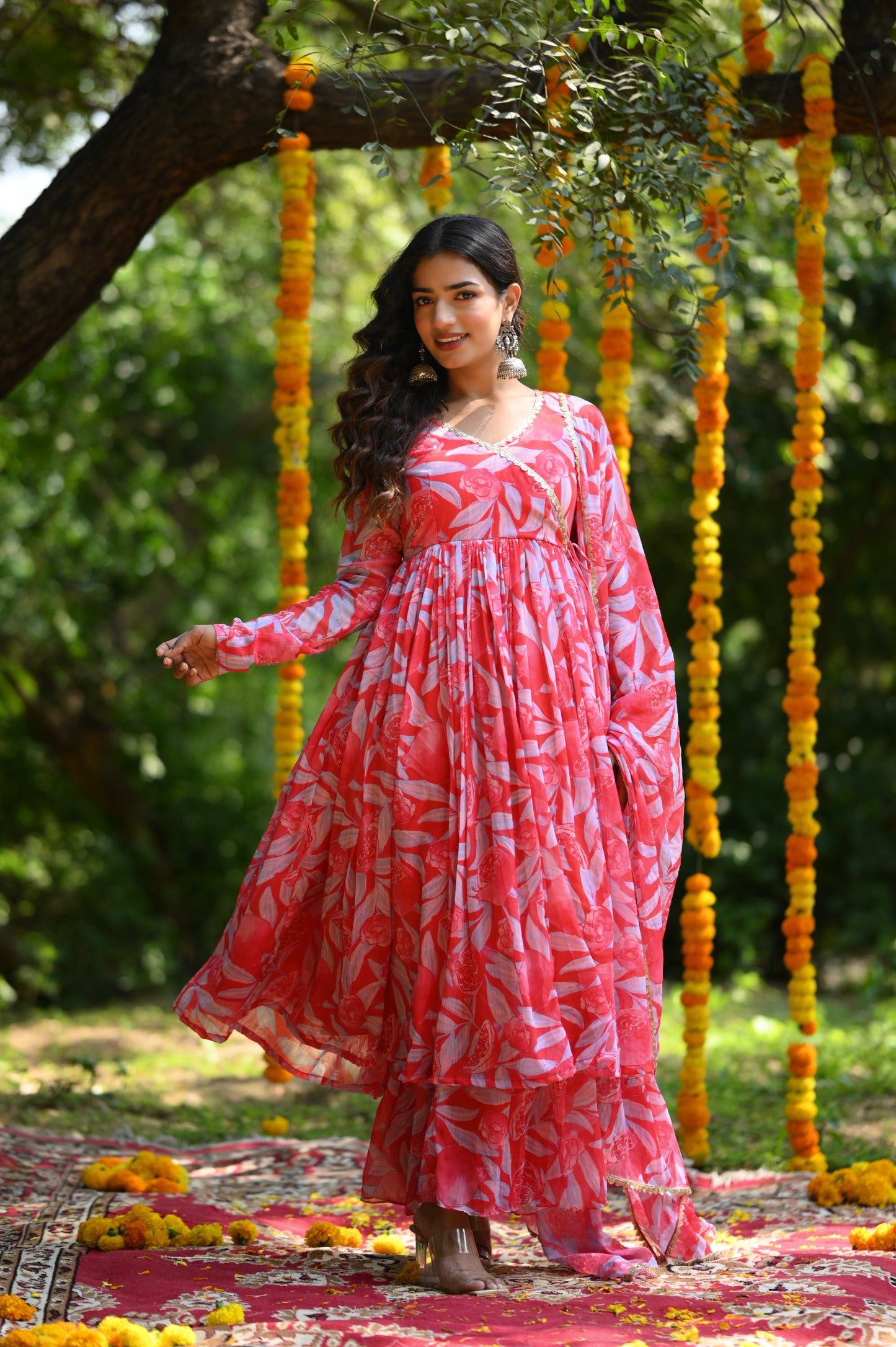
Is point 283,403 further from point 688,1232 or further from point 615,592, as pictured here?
point 688,1232

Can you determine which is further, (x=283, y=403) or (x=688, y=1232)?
(x=283, y=403)

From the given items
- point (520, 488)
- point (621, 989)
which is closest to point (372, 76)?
point (520, 488)

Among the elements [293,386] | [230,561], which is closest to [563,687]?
[293,386]

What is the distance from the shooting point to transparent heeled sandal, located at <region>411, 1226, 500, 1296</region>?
2.30 m

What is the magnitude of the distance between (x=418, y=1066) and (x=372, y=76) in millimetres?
2076

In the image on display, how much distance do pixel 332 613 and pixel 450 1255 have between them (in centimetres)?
116

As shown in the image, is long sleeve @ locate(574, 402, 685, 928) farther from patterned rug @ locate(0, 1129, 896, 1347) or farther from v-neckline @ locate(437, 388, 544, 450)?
patterned rug @ locate(0, 1129, 896, 1347)

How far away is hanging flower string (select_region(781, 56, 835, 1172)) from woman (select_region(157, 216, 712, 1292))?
78cm

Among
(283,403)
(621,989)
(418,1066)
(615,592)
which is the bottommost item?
(418,1066)

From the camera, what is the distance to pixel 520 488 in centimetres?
254

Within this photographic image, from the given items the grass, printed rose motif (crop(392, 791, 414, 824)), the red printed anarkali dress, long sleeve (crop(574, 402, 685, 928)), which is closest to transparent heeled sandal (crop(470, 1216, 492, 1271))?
the red printed anarkali dress

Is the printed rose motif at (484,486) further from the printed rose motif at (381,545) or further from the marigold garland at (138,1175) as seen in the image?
the marigold garland at (138,1175)

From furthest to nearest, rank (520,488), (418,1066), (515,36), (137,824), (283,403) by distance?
(137,824) < (283,403) < (515,36) < (520,488) < (418,1066)

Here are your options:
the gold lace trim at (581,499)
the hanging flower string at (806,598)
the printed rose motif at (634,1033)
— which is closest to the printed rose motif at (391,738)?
the gold lace trim at (581,499)
